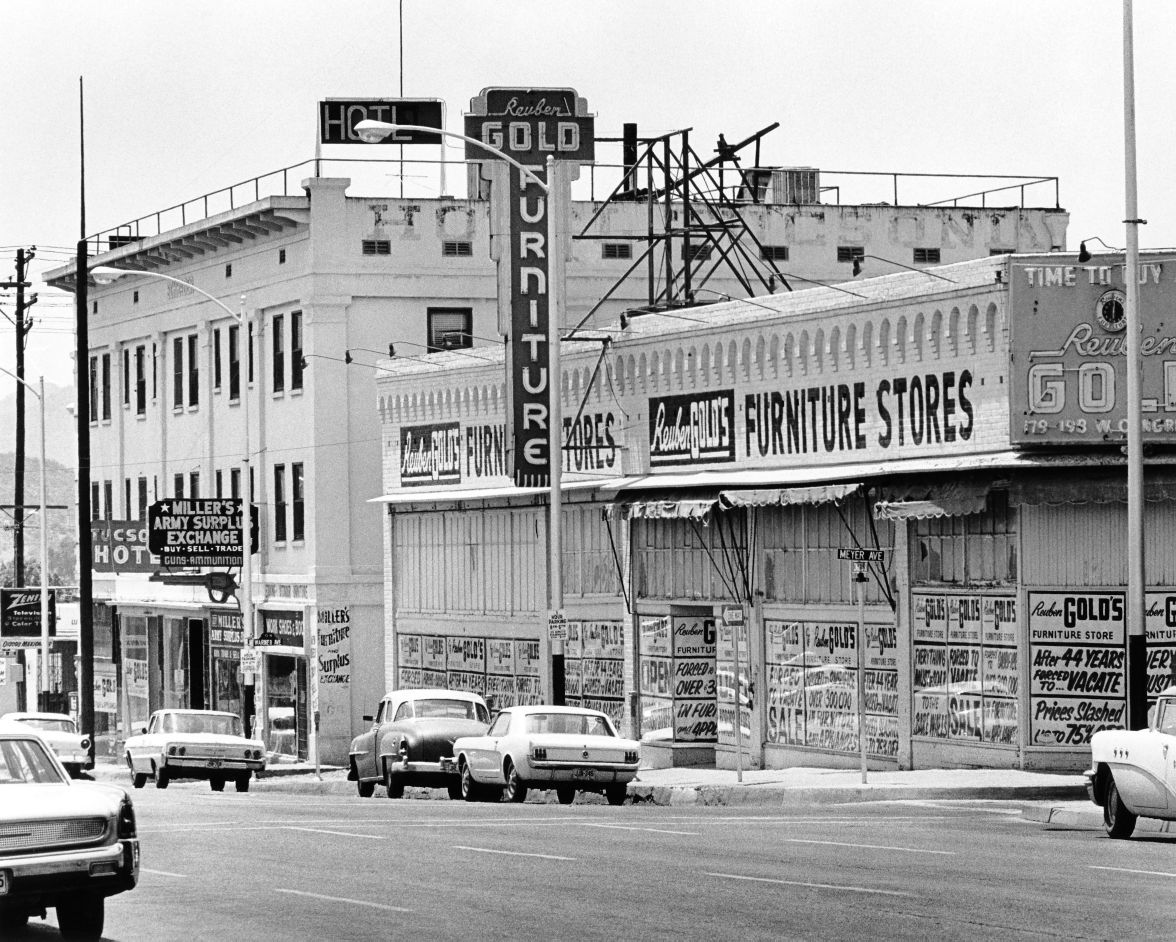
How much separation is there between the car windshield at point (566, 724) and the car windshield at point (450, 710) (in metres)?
3.81

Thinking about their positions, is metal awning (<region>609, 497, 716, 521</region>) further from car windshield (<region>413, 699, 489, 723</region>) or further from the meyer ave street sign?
the meyer ave street sign

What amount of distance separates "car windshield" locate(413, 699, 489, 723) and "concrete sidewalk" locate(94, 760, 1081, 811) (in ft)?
4.92

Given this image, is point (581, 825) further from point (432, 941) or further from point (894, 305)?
point (894, 305)

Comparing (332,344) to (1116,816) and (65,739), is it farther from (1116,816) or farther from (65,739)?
(1116,816)

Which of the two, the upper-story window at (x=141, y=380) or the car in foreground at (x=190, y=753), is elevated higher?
the upper-story window at (x=141, y=380)

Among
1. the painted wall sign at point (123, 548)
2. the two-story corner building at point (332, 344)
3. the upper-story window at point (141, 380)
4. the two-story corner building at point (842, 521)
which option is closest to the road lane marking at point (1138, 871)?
the two-story corner building at point (842, 521)

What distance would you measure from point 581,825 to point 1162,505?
35.4 ft

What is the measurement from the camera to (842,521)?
34.8 meters

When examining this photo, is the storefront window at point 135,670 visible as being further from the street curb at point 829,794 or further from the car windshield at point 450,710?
the street curb at point 829,794

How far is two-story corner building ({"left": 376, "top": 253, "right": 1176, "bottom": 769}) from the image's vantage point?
102 ft

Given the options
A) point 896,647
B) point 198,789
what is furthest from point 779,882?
point 198,789

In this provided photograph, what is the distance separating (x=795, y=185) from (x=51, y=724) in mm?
22084

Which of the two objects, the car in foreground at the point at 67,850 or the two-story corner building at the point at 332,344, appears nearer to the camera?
the car in foreground at the point at 67,850

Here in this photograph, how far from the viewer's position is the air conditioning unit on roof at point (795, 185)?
178 feet
